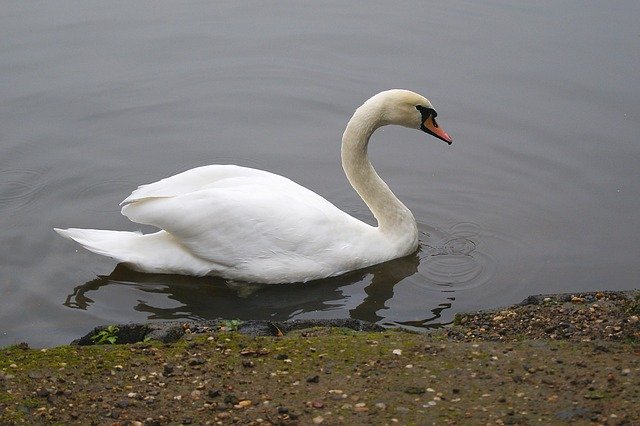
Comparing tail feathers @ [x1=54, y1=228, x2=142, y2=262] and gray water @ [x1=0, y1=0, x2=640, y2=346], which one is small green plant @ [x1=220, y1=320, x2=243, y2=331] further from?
tail feathers @ [x1=54, y1=228, x2=142, y2=262]

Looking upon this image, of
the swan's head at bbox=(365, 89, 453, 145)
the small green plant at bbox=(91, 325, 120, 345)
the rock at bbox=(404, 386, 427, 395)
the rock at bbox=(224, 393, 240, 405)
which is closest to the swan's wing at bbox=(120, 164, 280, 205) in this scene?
the swan's head at bbox=(365, 89, 453, 145)

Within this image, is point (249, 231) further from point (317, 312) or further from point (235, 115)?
point (235, 115)

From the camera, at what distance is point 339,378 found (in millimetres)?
5273

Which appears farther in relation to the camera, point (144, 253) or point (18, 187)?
point (18, 187)

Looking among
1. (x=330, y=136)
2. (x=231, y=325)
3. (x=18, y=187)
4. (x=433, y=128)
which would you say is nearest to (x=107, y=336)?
(x=231, y=325)

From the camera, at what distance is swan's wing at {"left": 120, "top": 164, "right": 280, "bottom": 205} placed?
321 inches

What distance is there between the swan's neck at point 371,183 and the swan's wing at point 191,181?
2.62 ft

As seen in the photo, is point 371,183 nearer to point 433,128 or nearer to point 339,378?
point 433,128

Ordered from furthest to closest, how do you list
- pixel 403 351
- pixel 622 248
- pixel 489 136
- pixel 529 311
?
pixel 489 136, pixel 622 248, pixel 529 311, pixel 403 351

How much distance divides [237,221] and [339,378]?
9.79ft

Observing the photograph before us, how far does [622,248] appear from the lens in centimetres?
874

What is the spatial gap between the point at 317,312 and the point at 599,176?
3490mm

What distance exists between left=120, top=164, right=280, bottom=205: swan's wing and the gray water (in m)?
0.70

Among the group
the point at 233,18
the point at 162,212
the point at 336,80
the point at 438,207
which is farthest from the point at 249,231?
the point at 233,18
